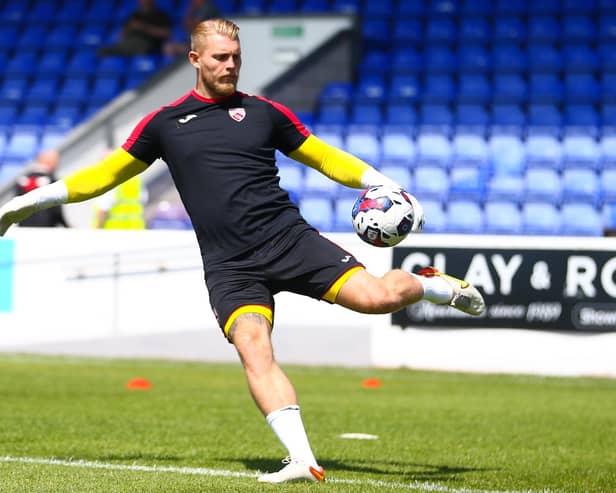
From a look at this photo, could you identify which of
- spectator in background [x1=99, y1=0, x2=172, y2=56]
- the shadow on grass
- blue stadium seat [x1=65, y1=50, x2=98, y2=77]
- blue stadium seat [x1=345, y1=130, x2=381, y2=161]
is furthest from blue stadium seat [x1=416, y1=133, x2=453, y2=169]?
the shadow on grass

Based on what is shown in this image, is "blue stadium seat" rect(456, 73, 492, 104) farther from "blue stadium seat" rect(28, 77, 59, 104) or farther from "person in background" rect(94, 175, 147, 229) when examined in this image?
"blue stadium seat" rect(28, 77, 59, 104)

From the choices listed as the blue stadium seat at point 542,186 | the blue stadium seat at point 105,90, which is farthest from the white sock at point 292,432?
the blue stadium seat at point 105,90

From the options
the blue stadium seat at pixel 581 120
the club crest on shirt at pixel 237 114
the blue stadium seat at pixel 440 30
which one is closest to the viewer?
the club crest on shirt at pixel 237 114

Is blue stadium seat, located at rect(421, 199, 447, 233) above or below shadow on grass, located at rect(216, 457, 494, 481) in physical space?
above

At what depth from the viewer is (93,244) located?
48.3ft

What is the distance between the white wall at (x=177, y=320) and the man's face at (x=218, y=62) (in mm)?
7612

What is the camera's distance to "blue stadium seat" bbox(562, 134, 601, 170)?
17969 millimetres

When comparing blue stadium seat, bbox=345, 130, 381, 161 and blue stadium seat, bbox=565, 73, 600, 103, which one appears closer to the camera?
blue stadium seat, bbox=345, 130, 381, 161

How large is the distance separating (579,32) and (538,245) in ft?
25.3

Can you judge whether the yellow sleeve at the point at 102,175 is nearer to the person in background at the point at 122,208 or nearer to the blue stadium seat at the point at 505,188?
the person in background at the point at 122,208

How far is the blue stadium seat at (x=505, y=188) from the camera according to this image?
17.5 m

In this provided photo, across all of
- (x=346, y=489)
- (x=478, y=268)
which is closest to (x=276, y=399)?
(x=346, y=489)

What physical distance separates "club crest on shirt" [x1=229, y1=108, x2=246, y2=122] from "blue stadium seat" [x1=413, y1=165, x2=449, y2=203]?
11.5 metres

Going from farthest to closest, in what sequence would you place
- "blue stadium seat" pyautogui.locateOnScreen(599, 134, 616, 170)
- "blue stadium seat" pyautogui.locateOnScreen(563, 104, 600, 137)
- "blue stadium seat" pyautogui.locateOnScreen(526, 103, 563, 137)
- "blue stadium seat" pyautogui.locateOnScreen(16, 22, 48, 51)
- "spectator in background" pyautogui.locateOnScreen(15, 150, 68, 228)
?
1. "blue stadium seat" pyautogui.locateOnScreen(16, 22, 48, 51)
2. "blue stadium seat" pyautogui.locateOnScreen(526, 103, 563, 137)
3. "blue stadium seat" pyautogui.locateOnScreen(563, 104, 600, 137)
4. "blue stadium seat" pyautogui.locateOnScreen(599, 134, 616, 170)
5. "spectator in background" pyautogui.locateOnScreen(15, 150, 68, 228)
